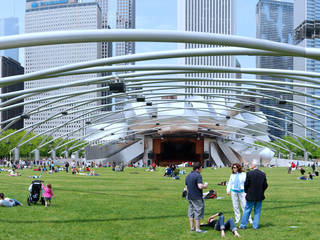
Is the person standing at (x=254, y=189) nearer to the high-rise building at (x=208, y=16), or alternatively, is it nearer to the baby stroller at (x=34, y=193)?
the baby stroller at (x=34, y=193)

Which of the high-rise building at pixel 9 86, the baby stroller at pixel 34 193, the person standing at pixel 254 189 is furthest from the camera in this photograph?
the high-rise building at pixel 9 86

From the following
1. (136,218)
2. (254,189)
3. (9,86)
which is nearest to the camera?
(254,189)

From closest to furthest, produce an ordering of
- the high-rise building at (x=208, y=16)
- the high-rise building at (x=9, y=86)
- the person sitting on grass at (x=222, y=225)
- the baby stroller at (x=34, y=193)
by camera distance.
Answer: the person sitting on grass at (x=222, y=225) < the baby stroller at (x=34, y=193) < the high-rise building at (x=9, y=86) < the high-rise building at (x=208, y=16)

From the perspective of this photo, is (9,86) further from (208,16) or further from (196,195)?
(196,195)

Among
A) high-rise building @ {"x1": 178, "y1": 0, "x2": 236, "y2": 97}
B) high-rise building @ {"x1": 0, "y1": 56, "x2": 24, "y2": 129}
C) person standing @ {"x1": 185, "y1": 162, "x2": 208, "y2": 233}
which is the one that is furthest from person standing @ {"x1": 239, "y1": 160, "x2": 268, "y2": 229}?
high-rise building @ {"x1": 178, "y1": 0, "x2": 236, "y2": 97}

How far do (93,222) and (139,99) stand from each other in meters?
19.1

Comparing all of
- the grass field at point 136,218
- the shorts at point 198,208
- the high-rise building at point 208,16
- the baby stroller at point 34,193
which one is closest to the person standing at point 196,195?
the shorts at point 198,208

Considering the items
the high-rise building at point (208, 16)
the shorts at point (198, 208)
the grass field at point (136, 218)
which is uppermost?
the high-rise building at point (208, 16)

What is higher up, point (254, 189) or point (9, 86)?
point (9, 86)

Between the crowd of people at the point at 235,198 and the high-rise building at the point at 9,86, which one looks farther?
the high-rise building at the point at 9,86

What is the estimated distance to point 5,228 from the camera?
10.0 metres

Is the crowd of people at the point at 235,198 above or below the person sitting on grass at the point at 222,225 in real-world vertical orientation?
above

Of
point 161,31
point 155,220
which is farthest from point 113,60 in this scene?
point 155,220

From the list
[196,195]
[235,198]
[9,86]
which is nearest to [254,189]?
[235,198]
